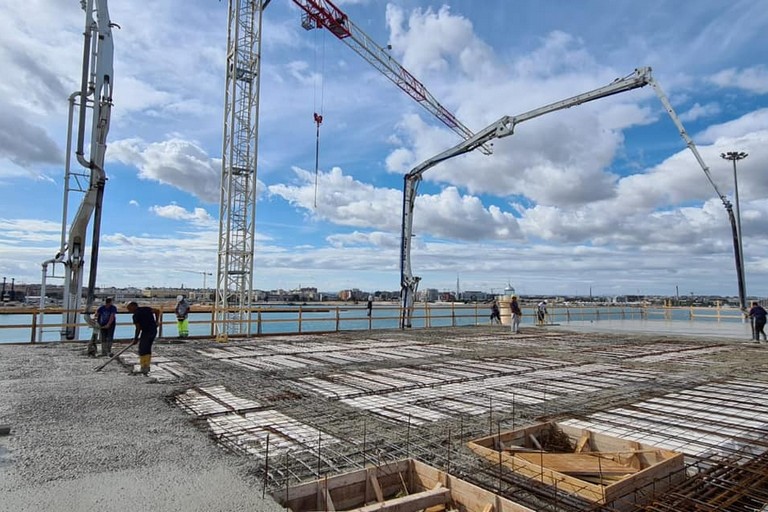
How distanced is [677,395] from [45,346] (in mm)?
15429

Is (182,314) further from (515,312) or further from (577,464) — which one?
(577,464)

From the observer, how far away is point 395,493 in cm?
409

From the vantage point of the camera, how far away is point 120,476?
13.3ft

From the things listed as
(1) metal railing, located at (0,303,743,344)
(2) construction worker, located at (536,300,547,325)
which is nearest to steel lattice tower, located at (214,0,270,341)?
(1) metal railing, located at (0,303,743,344)

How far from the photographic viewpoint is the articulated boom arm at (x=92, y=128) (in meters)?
14.3

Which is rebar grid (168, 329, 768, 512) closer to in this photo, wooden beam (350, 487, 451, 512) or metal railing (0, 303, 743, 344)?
wooden beam (350, 487, 451, 512)

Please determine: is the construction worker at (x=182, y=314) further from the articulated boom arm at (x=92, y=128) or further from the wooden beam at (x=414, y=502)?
the wooden beam at (x=414, y=502)

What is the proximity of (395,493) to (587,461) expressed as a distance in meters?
1.94

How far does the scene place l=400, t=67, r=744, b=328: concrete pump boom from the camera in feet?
82.3

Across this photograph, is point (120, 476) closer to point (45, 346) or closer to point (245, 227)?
point (45, 346)

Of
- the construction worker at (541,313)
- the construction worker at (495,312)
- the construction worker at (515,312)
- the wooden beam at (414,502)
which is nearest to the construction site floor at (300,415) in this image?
the wooden beam at (414,502)

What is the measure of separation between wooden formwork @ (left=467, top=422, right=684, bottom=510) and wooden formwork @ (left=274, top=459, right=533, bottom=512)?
0.67 meters

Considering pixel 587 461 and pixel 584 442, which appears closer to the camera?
pixel 587 461

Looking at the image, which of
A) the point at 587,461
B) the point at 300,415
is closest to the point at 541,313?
the point at 300,415
